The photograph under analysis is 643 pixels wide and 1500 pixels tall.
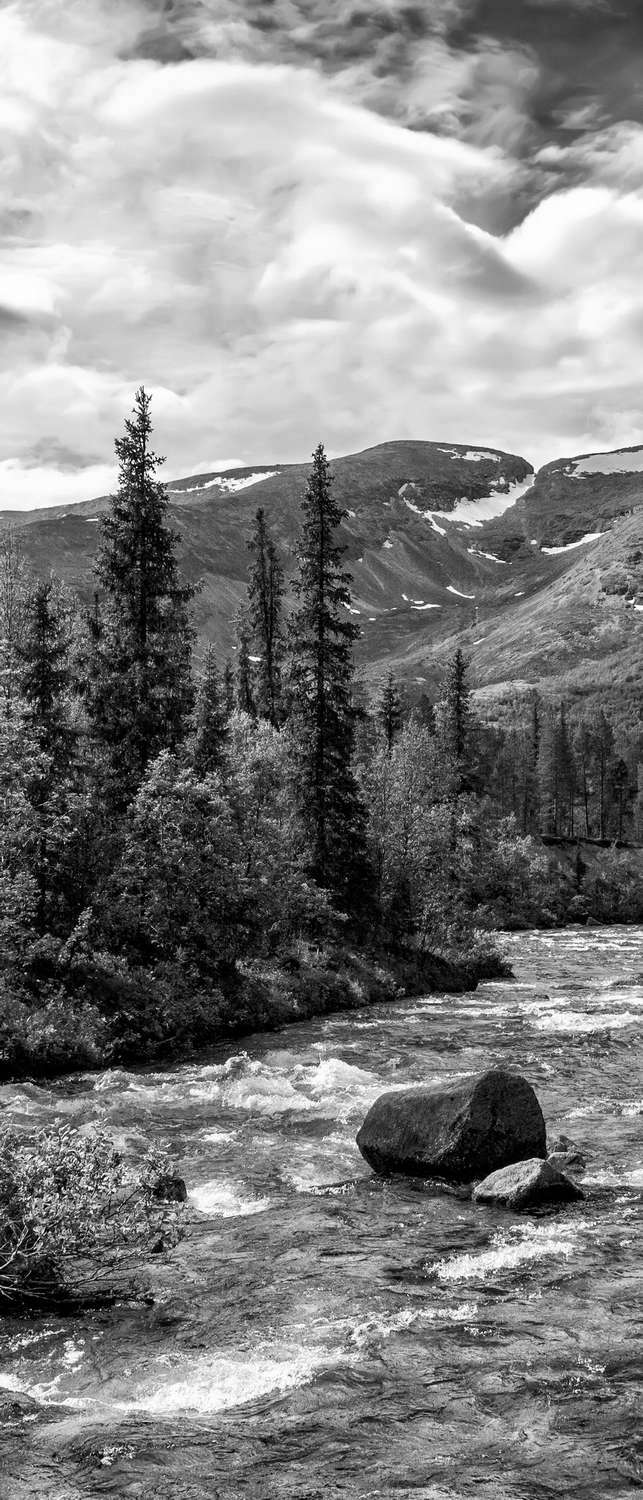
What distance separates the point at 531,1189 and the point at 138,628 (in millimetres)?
21953

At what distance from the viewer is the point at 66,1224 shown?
9.65m

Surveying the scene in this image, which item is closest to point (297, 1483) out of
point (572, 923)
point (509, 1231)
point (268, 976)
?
point (509, 1231)

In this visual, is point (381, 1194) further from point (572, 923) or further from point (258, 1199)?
point (572, 923)

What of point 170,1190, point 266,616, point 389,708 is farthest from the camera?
point 389,708

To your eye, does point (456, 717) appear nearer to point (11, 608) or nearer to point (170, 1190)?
point (11, 608)

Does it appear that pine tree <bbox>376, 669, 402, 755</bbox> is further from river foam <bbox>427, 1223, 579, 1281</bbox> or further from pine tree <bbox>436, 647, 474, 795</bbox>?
river foam <bbox>427, 1223, 579, 1281</bbox>

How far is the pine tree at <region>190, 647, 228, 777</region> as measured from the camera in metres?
31.9

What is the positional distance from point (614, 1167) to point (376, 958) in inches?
A: 825

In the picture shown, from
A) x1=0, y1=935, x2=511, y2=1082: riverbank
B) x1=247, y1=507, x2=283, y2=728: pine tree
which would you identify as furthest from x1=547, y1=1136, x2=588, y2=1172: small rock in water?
x1=247, y1=507, x2=283, y2=728: pine tree

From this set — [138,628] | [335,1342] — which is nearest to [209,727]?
→ [138,628]

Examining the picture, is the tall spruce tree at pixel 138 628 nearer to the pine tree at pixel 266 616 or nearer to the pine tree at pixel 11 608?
the pine tree at pixel 11 608

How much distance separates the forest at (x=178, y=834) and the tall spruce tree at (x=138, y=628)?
0.22 feet

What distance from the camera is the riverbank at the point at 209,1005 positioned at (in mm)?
21016

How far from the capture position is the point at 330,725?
3656cm
